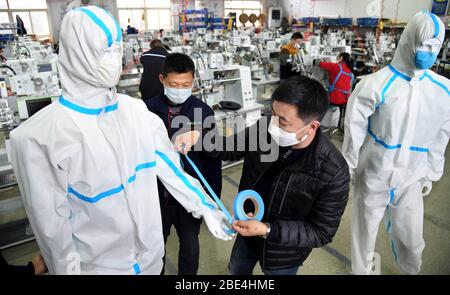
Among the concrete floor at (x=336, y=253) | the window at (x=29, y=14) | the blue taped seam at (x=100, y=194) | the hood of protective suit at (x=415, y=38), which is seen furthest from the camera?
the window at (x=29, y=14)

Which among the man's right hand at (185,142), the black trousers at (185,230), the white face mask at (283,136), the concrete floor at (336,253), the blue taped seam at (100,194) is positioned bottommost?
the concrete floor at (336,253)

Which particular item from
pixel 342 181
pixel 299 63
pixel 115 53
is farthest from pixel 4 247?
pixel 299 63

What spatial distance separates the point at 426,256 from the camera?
272 centimetres

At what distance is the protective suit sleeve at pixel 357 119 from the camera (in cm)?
201

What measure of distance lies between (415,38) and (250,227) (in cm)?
159

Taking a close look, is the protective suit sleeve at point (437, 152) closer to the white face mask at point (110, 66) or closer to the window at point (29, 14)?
the white face mask at point (110, 66)

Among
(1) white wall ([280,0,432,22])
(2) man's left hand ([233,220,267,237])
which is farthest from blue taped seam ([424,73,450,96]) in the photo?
(1) white wall ([280,0,432,22])

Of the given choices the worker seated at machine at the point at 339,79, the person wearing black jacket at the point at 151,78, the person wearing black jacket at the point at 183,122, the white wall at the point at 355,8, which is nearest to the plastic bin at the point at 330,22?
the white wall at the point at 355,8

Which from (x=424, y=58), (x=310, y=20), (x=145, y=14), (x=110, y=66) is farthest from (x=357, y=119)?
(x=310, y=20)

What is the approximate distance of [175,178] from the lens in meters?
1.54

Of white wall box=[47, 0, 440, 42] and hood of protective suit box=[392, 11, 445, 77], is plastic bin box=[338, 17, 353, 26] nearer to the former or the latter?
white wall box=[47, 0, 440, 42]

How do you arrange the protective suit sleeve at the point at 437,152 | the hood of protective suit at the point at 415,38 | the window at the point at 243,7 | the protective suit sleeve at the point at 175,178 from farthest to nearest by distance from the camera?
the window at the point at 243,7 < the protective suit sleeve at the point at 437,152 < the hood of protective suit at the point at 415,38 < the protective suit sleeve at the point at 175,178

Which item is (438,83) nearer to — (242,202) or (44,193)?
(242,202)

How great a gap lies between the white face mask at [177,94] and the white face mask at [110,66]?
0.84 m
